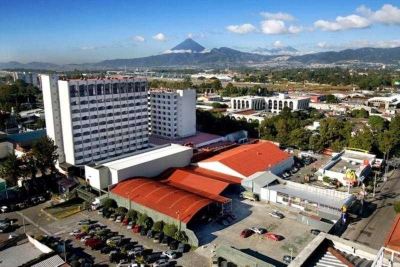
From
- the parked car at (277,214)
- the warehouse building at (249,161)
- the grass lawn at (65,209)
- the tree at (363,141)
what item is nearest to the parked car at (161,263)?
the parked car at (277,214)

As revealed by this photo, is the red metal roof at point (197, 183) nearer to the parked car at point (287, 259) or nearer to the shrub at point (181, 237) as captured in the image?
the shrub at point (181, 237)

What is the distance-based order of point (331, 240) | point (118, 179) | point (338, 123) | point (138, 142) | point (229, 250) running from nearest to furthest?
1. point (331, 240)
2. point (229, 250)
3. point (118, 179)
4. point (138, 142)
5. point (338, 123)

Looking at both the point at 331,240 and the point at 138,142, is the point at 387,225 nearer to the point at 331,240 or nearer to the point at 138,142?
the point at 331,240

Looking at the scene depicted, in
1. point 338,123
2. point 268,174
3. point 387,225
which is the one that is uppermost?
point 338,123

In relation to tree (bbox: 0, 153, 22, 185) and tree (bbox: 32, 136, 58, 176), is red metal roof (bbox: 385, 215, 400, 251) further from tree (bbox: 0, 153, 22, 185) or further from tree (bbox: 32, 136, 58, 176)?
tree (bbox: 0, 153, 22, 185)

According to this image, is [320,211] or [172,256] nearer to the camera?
[172,256]

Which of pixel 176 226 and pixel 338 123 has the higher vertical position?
pixel 338 123

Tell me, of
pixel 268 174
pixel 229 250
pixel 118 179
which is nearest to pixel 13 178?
pixel 118 179
